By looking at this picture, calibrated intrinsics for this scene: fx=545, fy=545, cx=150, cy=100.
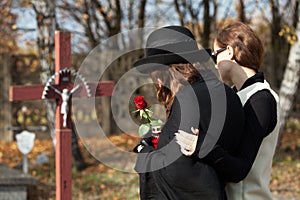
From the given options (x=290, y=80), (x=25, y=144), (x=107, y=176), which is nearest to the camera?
(x=25, y=144)

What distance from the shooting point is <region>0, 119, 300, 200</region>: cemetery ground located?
734cm

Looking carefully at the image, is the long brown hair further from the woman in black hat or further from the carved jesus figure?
the carved jesus figure

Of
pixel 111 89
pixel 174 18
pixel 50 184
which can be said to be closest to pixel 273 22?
pixel 174 18

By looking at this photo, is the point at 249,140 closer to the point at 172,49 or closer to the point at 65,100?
the point at 172,49

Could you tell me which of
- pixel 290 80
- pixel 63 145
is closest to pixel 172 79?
pixel 63 145

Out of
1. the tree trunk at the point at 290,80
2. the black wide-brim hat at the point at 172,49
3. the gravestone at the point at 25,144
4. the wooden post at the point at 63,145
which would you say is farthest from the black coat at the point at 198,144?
the tree trunk at the point at 290,80

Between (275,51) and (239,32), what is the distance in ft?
39.4

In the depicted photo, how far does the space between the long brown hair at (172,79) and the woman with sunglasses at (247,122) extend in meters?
0.19

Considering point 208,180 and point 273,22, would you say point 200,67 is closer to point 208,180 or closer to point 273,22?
point 208,180

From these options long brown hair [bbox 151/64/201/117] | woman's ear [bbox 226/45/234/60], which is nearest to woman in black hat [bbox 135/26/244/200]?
long brown hair [bbox 151/64/201/117]

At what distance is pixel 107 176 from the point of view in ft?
28.1

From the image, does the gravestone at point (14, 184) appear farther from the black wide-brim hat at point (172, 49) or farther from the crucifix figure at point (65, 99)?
the black wide-brim hat at point (172, 49)

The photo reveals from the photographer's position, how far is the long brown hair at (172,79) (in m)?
2.40

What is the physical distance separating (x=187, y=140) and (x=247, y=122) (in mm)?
323
